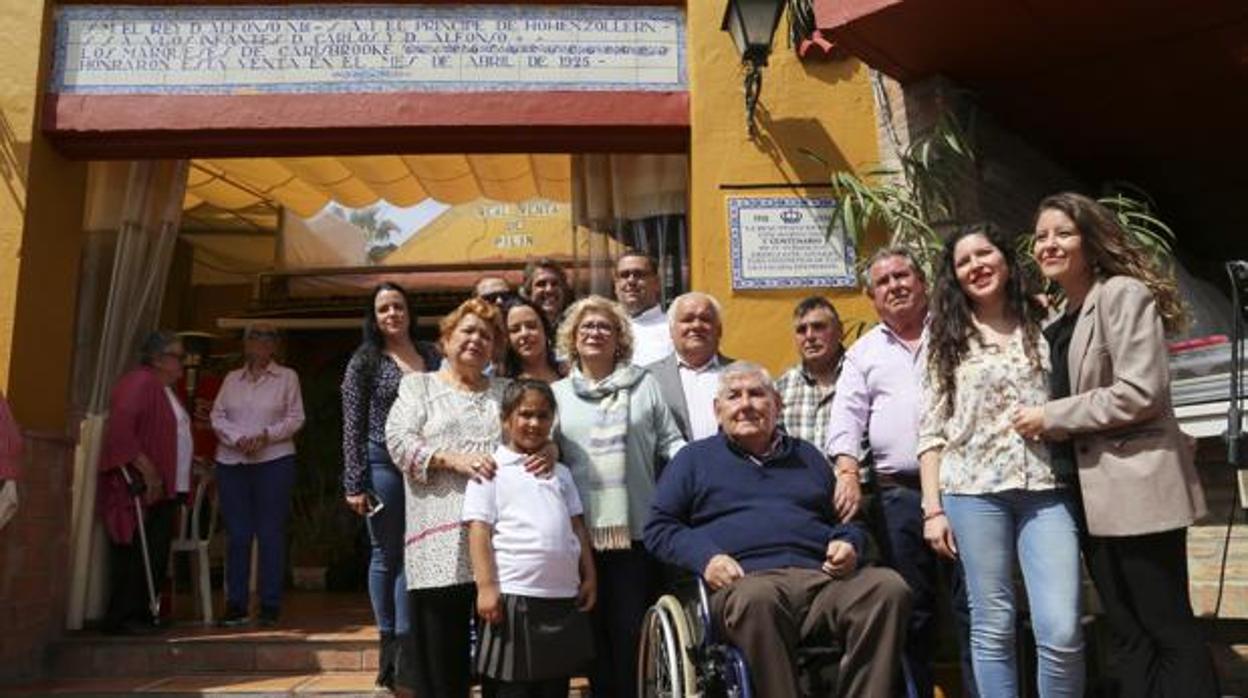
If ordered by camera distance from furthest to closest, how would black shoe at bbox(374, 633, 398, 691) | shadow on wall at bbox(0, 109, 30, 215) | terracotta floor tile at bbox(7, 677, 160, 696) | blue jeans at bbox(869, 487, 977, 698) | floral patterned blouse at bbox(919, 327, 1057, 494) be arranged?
shadow on wall at bbox(0, 109, 30, 215) < terracotta floor tile at bbox(7, 677, 160, 696) < black shoe at bbox(374, 633, 398, 691) < blue jeans at bbox(869, 487, 977, 698) < floral patterned blouse at bbox(919, 327, 1057, 494)

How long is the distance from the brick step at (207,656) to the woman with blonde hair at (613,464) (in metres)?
1.75

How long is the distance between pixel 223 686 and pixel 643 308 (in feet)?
7.91

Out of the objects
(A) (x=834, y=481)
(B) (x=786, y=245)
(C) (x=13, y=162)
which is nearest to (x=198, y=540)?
(C) (x=13, y=162)

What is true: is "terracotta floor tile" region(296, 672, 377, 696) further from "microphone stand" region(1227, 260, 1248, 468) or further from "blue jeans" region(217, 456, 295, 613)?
"microphone stand" region(1227, 260, 1248, 468)

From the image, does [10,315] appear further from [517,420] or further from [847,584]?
[847,584]

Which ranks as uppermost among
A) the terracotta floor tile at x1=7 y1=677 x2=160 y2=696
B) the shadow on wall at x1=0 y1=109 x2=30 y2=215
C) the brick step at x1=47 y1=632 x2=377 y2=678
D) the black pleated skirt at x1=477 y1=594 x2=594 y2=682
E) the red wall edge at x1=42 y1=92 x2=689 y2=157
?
the red wall edge at x1=42 y1=92 x2=689 y2=157

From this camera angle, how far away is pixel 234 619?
5.02 m

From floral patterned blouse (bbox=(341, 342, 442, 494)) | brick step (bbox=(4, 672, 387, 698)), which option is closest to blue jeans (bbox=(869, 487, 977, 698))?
floral patterned blouse (bbox=(341, 342, 442, 494))

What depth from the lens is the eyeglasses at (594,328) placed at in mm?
3342

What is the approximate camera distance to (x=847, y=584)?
8.98 ft

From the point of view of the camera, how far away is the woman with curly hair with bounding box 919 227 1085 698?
260 centimetres

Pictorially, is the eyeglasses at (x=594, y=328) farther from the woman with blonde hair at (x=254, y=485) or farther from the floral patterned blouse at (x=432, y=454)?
the woman with blonde hair at (x=254, y=485)

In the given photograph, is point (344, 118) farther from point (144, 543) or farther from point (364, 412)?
point (144, 543)

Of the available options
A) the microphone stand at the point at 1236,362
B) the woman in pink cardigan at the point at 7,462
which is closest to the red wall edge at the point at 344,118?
the woman in pink cardigan at the point at 7,462
